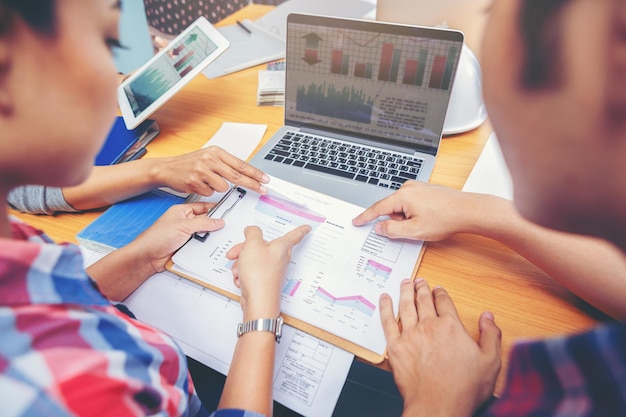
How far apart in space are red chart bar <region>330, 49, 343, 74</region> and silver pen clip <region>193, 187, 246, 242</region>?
0.34 m

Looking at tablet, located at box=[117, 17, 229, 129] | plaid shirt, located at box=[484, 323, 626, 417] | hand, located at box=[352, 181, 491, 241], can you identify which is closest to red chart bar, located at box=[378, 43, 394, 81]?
hand, located at box=[352, 181, 491, 241]

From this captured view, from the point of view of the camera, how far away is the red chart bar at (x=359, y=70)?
2.82 feet

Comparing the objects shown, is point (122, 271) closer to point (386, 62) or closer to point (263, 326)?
point (263, 326)

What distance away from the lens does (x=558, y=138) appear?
282 millimetres

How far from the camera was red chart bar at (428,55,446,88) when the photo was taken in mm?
799

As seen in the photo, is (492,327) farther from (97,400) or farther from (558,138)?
(97,400)

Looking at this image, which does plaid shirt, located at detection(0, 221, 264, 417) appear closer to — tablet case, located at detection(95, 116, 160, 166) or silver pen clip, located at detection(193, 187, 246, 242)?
silver pen clip, located at detection(193, 187, 246, 242)

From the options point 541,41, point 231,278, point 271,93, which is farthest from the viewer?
point 271,93

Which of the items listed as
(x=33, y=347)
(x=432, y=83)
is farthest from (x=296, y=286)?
(x=432, y=83)

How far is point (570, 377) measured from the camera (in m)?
0.29

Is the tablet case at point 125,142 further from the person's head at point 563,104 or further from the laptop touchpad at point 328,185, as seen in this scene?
the person's head at point 563,104

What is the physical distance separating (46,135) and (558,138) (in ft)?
1.34

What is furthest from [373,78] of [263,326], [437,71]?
[263,326]

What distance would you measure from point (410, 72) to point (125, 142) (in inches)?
26.4
